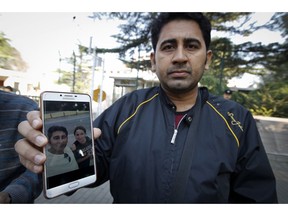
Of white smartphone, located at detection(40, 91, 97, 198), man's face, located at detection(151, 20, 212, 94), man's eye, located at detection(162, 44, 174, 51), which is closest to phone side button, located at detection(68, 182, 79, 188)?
white smartphone, located at detection(40, 91, 97, 198)

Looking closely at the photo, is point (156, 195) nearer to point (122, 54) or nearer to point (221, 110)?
point (221, 110)

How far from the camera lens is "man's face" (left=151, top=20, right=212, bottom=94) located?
2.91 ft

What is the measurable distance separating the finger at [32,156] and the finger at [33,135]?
0.09 feet

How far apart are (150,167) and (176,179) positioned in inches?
4.4

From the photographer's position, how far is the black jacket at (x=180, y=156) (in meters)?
0.81

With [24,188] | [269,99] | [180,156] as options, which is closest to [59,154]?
[24,188]

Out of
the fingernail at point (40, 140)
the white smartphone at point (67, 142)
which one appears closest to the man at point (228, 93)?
the white smartphone at point (67, 142)

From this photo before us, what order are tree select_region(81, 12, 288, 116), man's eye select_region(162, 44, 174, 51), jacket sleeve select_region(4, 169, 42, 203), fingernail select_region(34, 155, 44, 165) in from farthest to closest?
tree select_region(81, 12, 288, 116) < man's eye select_region(162, 44, 174, 51) < jacket sleeve select_region(4, 169, 42, 203) < fingernail select_region(34, 155, 44, 165)

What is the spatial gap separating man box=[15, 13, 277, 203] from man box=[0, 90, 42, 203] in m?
0.28

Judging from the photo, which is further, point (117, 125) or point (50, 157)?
point (117, 125)

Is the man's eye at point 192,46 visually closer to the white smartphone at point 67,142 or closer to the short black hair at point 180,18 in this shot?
the short black hair at point 180,18

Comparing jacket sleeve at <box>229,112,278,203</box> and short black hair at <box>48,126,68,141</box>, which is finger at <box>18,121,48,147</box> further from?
jacket sleeve at <box>229,112,278,203</box>

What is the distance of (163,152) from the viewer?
33.0 inches

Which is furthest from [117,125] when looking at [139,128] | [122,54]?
[122,54]
